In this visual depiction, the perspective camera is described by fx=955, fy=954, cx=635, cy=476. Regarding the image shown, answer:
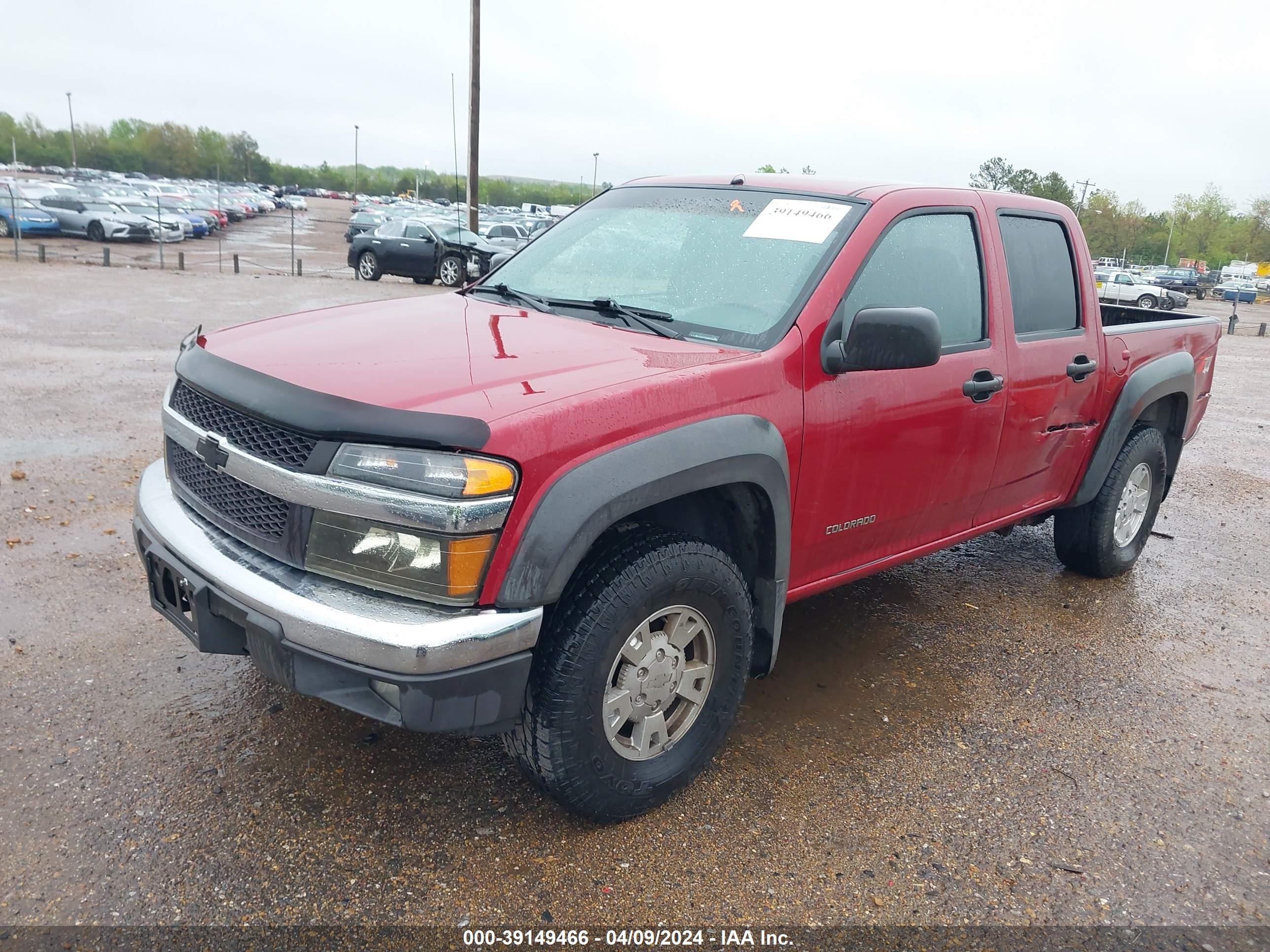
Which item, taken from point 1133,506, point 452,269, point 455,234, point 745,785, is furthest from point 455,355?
point 455,234

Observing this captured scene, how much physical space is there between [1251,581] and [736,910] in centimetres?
416

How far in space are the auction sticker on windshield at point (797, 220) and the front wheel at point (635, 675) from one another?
119 cm

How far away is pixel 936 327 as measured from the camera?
2844mm

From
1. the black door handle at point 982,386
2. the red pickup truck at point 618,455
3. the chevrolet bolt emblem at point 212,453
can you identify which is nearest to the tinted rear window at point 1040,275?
the red pickup truck at point 618,455

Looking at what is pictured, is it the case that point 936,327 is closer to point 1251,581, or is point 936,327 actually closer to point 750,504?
point 750,504

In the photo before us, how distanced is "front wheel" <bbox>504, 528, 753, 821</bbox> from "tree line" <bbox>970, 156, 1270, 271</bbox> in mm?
67013

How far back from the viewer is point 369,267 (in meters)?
22.1

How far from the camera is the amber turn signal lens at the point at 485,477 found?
88.4 inches

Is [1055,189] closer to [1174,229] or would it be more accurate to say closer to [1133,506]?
[1174,229]

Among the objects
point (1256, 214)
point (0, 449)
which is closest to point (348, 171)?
point (1256, 214)

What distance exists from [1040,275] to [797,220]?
1381 mm

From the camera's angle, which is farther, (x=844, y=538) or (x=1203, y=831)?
(x=844, y=538)

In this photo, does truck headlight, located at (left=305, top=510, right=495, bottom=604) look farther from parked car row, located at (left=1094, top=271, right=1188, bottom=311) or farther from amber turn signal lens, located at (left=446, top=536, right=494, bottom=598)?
parked car row, located at (left=1094, top=271, right=1188, bottom=311)

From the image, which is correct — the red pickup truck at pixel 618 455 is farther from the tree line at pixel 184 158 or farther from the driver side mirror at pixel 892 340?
the tree line at pixel 184 158
